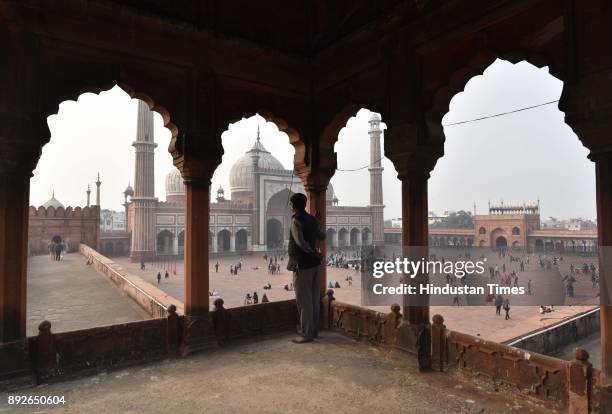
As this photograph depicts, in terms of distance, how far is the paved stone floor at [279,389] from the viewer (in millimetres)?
2836

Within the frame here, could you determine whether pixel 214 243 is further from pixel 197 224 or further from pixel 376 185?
pixel 197 224

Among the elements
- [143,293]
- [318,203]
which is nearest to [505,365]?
[318,203]

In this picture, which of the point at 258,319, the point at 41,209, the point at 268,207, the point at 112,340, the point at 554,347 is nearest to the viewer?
the point at 112,340

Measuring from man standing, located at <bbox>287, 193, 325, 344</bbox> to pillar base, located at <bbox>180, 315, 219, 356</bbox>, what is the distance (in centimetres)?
97

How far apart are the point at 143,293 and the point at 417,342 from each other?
23.5 feet

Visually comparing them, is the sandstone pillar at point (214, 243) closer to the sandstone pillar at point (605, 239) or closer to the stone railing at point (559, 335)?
the stone railing at point (559, 335)

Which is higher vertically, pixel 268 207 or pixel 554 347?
pixel 268 207

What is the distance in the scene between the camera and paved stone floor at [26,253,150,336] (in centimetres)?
817

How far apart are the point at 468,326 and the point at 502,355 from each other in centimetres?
1148

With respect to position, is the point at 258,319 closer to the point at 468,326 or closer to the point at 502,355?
the point at 502,355

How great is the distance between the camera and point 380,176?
50156 millimetres

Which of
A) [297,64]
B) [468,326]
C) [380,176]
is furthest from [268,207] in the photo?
[297,64]

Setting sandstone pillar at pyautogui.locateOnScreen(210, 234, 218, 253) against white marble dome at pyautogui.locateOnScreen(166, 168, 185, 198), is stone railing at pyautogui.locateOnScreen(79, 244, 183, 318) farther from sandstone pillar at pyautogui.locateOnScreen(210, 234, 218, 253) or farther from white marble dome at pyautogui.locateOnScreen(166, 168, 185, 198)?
white marble dome at pyautogui.locateOnScreen(166, 168, 185, 198)

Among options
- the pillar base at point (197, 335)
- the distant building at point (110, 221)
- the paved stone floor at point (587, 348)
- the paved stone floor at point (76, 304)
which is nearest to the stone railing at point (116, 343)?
the pillar base at point (197, 335)
